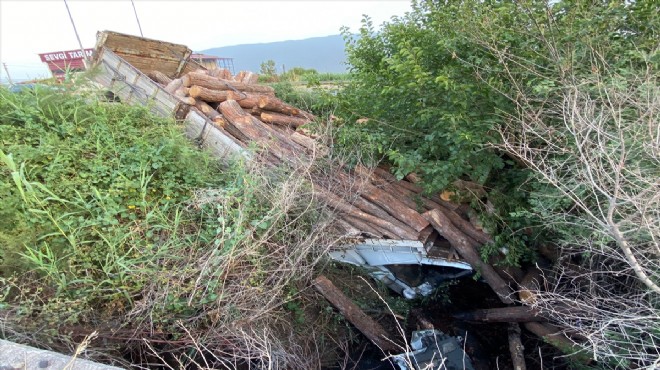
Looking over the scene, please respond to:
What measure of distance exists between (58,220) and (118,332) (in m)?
1.07

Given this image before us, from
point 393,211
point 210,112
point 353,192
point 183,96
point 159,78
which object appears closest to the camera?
point 393,211

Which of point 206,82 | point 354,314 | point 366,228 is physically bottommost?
point 354,314

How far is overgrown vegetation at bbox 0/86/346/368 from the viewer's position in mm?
2533

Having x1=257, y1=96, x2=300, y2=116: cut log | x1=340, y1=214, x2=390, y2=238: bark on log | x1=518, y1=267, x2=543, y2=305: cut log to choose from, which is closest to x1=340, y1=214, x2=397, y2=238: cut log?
x1=340, y1=214, x2=390, y2=238: bark on log

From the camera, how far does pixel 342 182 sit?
397 centimetres

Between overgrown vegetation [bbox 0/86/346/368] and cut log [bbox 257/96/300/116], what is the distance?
77.2 inches

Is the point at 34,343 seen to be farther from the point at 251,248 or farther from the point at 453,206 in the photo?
the point at 453,206

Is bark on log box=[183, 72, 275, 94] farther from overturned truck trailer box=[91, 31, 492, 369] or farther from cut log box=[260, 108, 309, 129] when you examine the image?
cut log box=[260, 108, 309, 129]

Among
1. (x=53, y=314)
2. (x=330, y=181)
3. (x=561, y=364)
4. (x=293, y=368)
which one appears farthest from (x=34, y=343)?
(x=561, y=364)

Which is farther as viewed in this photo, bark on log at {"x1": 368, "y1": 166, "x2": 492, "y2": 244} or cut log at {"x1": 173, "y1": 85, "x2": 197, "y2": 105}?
cut log at {"x1": 173, "y1": 85, "x2": 197, "y2": 105}

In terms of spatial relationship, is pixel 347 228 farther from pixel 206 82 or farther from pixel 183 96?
pixel 206 82

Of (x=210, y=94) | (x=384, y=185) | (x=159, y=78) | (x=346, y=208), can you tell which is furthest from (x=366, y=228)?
(x=159, y=78)

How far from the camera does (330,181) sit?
13.0 feet

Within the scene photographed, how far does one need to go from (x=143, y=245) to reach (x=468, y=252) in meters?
3.19
